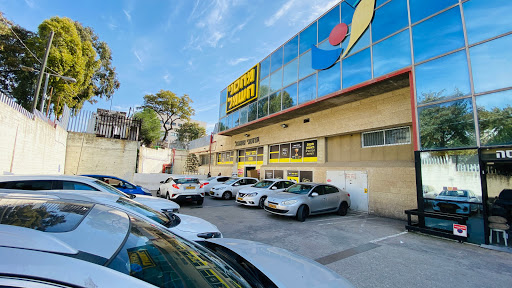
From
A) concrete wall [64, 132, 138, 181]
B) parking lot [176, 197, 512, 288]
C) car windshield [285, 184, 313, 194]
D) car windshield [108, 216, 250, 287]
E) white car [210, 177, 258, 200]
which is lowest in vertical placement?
parking lot [176, 197, 512, 288]

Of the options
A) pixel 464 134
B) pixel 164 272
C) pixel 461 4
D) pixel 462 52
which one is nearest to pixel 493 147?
pixel 464 134

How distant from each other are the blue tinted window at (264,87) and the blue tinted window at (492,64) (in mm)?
10350

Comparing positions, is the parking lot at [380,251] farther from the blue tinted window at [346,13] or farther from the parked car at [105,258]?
the blue tinted window at [346,13]

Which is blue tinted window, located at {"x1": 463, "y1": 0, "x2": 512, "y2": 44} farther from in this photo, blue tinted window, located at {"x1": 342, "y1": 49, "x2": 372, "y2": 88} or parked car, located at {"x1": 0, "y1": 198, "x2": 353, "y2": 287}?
parked car, located at {"x1": 0, "y1": 198, "x2": 353, "y2": 287}

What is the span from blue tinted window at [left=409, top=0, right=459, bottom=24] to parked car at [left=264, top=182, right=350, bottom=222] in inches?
284

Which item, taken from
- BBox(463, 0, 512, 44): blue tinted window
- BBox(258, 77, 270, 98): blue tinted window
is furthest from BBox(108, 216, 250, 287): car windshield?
BBox(258, 77, 270, 98): blue tinted window

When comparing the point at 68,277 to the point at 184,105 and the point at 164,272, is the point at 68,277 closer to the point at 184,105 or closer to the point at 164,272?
the point at 164,272

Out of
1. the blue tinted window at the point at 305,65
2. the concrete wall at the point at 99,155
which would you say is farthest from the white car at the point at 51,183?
the concrete wall at the point at 99,155

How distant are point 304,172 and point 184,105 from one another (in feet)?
93.2

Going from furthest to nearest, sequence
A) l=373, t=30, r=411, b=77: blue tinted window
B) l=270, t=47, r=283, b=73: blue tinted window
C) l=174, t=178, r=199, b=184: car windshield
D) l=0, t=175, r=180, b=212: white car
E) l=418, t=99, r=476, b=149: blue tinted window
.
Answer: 1. l=270, t=47, r=283, b=73: blue tinted window
2. l=174, t=178, r=199, b=184: car windshield
3. l=373, t=30, r=411, b=77: blue tinted window
4. l=418, t=99, r=476, b=149: blue tinted window
5. l=0, t=175, r=180, b=212: white car

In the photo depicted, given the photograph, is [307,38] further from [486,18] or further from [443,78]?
[486,18]

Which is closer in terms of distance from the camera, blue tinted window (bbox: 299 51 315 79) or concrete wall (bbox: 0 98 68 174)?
concrete wall (bbox: 0 98 68 174)

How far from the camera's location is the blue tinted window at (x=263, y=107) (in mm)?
14872

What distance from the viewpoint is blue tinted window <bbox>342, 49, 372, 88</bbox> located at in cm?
938
